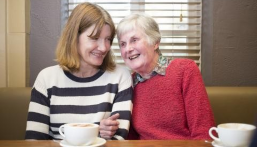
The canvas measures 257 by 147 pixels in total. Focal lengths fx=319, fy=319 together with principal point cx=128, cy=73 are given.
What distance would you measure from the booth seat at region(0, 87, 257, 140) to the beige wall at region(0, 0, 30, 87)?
0.16 metres

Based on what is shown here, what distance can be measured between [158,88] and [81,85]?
1.12 ft

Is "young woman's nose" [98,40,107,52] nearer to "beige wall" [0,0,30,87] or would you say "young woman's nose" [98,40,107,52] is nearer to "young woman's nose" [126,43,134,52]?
"young woman's nose" [126,43,134,52]

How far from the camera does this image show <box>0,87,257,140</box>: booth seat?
1.63 meters

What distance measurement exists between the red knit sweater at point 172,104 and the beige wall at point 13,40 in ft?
2.68

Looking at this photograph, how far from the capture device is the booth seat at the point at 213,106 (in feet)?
5.35

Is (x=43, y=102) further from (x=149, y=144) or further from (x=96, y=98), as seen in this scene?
(x=149, y=144)

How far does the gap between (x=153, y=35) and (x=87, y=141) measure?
66 centimetres

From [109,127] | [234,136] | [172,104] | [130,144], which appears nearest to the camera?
[234,136]

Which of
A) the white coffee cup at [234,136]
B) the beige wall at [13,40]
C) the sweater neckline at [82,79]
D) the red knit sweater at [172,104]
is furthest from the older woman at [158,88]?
the beige wall at [13,40]

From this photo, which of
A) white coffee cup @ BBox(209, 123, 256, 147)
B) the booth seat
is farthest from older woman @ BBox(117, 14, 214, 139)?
white coffee cup @ BBox(209, 123, 256, 147)

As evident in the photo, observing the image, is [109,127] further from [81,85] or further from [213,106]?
[213,106]

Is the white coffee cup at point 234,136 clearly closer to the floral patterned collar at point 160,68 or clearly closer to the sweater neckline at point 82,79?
the floral patterned collar at point 160,68

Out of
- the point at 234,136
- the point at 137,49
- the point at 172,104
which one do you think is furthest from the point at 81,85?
the point at 234,136

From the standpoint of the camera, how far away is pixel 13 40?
182 centimetres
